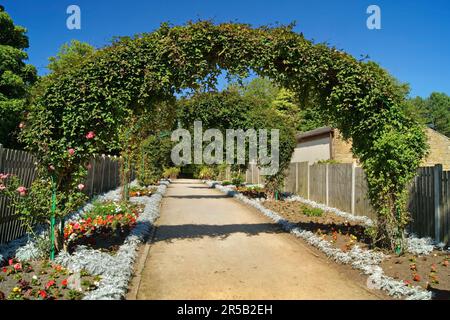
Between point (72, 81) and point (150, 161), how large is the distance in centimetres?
1960

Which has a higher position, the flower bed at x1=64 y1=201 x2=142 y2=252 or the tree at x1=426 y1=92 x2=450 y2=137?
the tree at x1=426 y1=92 x2=450 y2=137

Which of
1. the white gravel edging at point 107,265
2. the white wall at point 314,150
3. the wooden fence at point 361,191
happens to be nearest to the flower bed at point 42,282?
the white gravel edging at point 107,265

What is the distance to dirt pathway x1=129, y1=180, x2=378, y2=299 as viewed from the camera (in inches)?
214

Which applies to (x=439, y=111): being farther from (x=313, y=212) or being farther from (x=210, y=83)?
(x=210, y=83)

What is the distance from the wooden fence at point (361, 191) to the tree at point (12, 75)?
1683 cm

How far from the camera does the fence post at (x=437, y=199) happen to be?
7.94 m

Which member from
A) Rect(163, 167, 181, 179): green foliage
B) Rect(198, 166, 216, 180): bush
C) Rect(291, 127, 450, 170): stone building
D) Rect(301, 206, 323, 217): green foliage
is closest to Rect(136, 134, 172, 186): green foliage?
Rect(291, 127, 450, 170): stone building

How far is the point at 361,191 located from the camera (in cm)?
1211

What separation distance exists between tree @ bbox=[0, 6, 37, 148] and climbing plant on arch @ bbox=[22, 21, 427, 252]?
18.7 m

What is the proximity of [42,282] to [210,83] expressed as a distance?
4638 millimetres

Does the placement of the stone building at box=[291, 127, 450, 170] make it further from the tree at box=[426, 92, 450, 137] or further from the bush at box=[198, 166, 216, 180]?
the tree at box=[426, 92, 450, 137]

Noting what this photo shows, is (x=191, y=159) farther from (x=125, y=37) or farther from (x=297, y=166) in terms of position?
(x=125, y=37)

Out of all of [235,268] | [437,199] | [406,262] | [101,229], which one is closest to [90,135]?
[101,229]

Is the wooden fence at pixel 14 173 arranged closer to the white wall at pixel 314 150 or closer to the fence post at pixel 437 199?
the fence post at pixel 437 199
